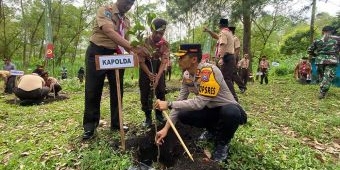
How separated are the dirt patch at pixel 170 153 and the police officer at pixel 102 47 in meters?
0.62

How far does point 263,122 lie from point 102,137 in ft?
9.59

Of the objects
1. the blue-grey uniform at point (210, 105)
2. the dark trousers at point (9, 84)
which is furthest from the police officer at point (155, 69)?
the dark trousers at point (9, 84)

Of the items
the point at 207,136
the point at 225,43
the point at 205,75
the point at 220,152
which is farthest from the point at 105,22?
the point at 225,43

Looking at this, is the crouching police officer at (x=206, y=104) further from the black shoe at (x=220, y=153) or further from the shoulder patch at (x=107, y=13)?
the shoulder patch at (x=107, y=13)

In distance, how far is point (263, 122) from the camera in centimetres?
586

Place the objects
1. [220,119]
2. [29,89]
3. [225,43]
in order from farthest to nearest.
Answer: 1. [29,89]
2. [225,43]
3. [220,119]

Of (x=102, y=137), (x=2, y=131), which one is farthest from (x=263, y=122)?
(x=2, y=131)

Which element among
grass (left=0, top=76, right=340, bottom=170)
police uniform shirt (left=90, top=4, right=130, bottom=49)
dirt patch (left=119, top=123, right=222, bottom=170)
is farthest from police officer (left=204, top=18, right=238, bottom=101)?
police uniform shirt (left=90, top=4, right=130, bottom=49)

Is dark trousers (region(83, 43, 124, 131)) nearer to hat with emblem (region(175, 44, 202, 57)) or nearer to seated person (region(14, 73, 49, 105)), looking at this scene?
hat with emblem (region(175, 44, 202, 57))

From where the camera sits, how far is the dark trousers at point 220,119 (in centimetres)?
356

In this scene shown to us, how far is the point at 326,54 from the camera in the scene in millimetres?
8555

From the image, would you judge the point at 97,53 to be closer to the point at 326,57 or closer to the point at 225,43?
the point at 225,43

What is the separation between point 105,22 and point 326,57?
6601mm

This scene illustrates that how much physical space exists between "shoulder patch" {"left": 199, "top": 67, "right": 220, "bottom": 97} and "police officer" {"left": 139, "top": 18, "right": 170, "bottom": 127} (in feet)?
3.73
